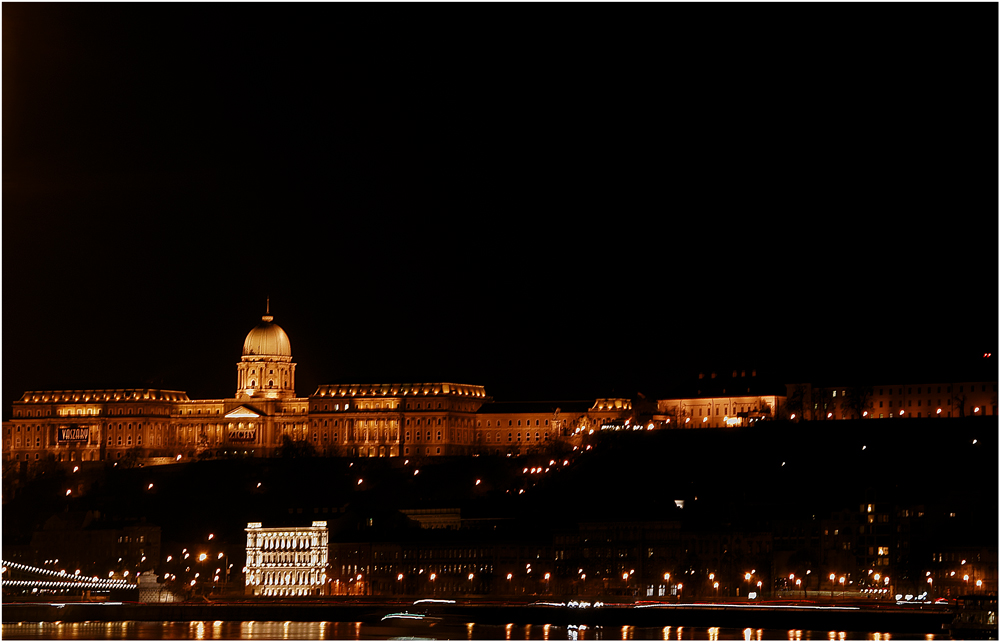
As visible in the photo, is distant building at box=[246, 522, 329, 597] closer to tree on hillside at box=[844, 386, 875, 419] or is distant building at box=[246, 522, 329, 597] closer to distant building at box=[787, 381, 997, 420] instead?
distant building at box=[787, 381, 997, 420]

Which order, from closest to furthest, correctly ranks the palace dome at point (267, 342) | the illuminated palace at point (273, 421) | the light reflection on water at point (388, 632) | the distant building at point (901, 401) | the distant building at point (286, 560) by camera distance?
the light reflection on water at point (388, 632) < the distant building at point (286, 560) < the distant building at point (901, 401) < the illuminated palace at point (273, 421) < the palace dome at point (267, 342)

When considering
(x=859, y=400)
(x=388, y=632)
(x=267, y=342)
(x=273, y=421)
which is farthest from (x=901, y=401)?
(x=388, y=632)

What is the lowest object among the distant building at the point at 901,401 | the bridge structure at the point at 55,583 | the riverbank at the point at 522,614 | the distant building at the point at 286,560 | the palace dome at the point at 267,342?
the riverbank at the point at 522,614

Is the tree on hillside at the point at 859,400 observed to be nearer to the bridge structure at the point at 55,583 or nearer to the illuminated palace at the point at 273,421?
the illuminated palace at the point at 273,421

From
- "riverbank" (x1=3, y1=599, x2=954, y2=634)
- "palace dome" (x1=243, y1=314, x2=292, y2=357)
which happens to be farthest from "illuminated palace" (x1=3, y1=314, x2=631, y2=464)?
"riverbank" (x1=3, y1=599, x2=954, y2=634)

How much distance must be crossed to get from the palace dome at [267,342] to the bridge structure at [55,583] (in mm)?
62939

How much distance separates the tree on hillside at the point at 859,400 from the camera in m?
132

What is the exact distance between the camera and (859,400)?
133m

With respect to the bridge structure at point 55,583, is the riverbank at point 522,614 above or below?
below

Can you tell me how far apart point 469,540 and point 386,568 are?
3.92 metres

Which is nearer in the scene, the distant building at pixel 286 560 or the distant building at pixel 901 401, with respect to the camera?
the distant building at pixel 286 560

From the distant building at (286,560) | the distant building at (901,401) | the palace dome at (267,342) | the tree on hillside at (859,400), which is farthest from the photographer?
the palace dome at (267,342)

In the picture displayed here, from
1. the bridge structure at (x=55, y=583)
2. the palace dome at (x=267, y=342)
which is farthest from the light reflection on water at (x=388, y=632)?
the palace dome at (x=267, y=342)

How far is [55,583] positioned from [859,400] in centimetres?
5461
